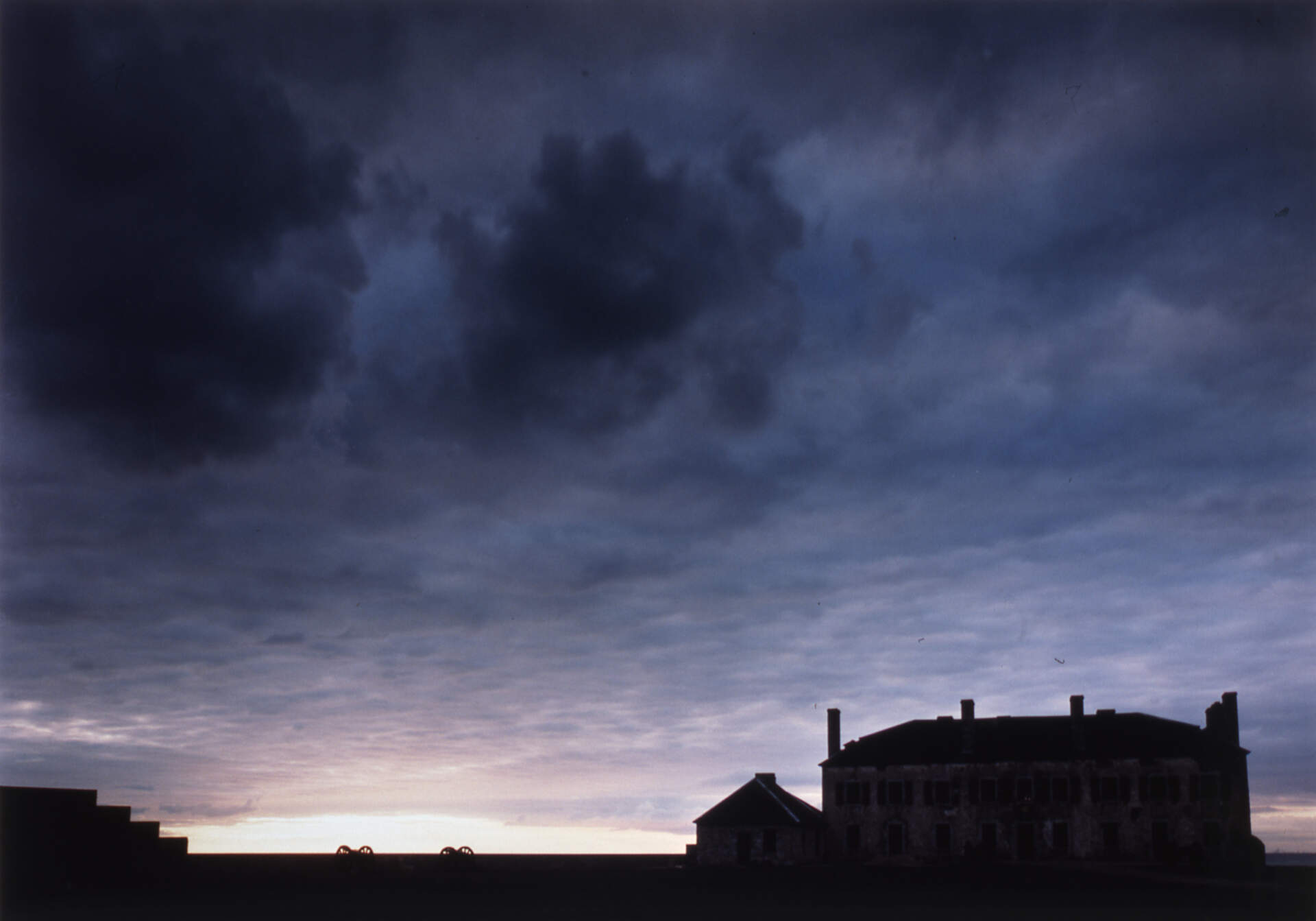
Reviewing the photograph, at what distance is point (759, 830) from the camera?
5512cm

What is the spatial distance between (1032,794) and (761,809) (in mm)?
13045

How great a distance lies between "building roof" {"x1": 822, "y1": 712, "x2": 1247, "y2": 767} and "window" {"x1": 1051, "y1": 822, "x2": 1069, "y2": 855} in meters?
2.97

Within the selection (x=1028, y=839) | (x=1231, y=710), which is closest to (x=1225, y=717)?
(x=1231, y=710)

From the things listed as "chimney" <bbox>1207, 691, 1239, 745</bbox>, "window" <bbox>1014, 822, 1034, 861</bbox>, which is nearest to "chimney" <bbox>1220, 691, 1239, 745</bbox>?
"chimney" <bbox>1207, 691, 1239, 745</bbox>

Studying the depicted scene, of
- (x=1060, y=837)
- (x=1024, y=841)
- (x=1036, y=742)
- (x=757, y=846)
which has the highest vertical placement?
(x=1036, y=742)

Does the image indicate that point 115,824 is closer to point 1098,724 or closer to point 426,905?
point 426,905

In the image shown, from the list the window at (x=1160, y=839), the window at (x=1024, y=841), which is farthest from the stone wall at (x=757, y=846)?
the window at (x=1160, y=839)

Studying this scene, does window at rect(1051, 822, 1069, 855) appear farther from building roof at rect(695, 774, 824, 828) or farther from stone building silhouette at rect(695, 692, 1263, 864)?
building roof at rect(695, 774, 824, 828)

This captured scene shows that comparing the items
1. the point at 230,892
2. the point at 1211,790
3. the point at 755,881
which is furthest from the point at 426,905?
the point at 1211,790

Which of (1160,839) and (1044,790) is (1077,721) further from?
(1160,839)

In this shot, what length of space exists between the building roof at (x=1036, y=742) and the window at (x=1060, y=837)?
2966mm

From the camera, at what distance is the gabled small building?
54469 mm

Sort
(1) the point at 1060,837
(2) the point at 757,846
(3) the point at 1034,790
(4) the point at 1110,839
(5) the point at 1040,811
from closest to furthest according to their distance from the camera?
(4) the point at 1110,839
(1) the point at 1060,837
(5) the point at 1040,811
(3) the point at 1034,790
(2) the point at 757,846

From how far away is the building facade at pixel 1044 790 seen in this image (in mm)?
49562
